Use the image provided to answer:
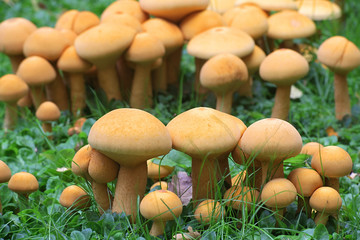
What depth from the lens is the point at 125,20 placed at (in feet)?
12.6

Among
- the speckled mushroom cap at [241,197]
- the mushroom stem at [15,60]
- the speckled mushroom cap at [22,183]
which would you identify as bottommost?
the mushroom stem at [15,60]

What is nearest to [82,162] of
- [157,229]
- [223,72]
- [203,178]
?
[157,229]

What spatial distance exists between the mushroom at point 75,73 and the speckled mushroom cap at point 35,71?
0.37 ft

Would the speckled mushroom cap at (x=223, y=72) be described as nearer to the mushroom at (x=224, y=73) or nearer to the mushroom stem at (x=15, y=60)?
the mushroom at (x=224, y=73)

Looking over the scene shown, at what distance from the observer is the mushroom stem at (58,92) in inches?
159

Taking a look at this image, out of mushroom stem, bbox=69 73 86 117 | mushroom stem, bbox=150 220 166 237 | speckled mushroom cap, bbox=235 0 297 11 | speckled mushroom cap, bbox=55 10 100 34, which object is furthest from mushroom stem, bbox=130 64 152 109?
mushroom stem, bbox=150 220 166 237

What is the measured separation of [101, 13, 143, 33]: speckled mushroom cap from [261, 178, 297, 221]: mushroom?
2228mm

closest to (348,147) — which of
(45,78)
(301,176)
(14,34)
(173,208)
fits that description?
(301,176)

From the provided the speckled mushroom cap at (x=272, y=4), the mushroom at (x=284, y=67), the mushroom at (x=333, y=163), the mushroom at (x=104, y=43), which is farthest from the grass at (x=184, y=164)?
the speckled mushroom cap at (x=272, y=4)

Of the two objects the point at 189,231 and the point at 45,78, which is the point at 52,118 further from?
the point at 189,231

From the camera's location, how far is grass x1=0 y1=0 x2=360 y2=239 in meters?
2.09

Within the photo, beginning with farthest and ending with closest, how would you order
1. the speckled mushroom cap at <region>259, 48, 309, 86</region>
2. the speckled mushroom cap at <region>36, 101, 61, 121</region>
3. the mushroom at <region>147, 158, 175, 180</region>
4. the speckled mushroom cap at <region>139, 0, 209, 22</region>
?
the speckled mushroom cap at <region>139, 0, 209, 22</region> < the speckled mushroom cap at <region>36, 101, 61, 121</region> < the speckled mushroom cap at <region>259, 48, 309, 86</region> < the mushroom at <region>147, 158, 175, 180</region>

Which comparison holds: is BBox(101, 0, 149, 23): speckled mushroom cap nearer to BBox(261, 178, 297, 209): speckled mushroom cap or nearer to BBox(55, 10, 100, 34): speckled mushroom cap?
BBox(55, 10, 100, 34): speckled mushroom cap

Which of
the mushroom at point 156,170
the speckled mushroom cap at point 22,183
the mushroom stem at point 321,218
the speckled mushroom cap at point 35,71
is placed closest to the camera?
the mushroom stem at point 321,218
